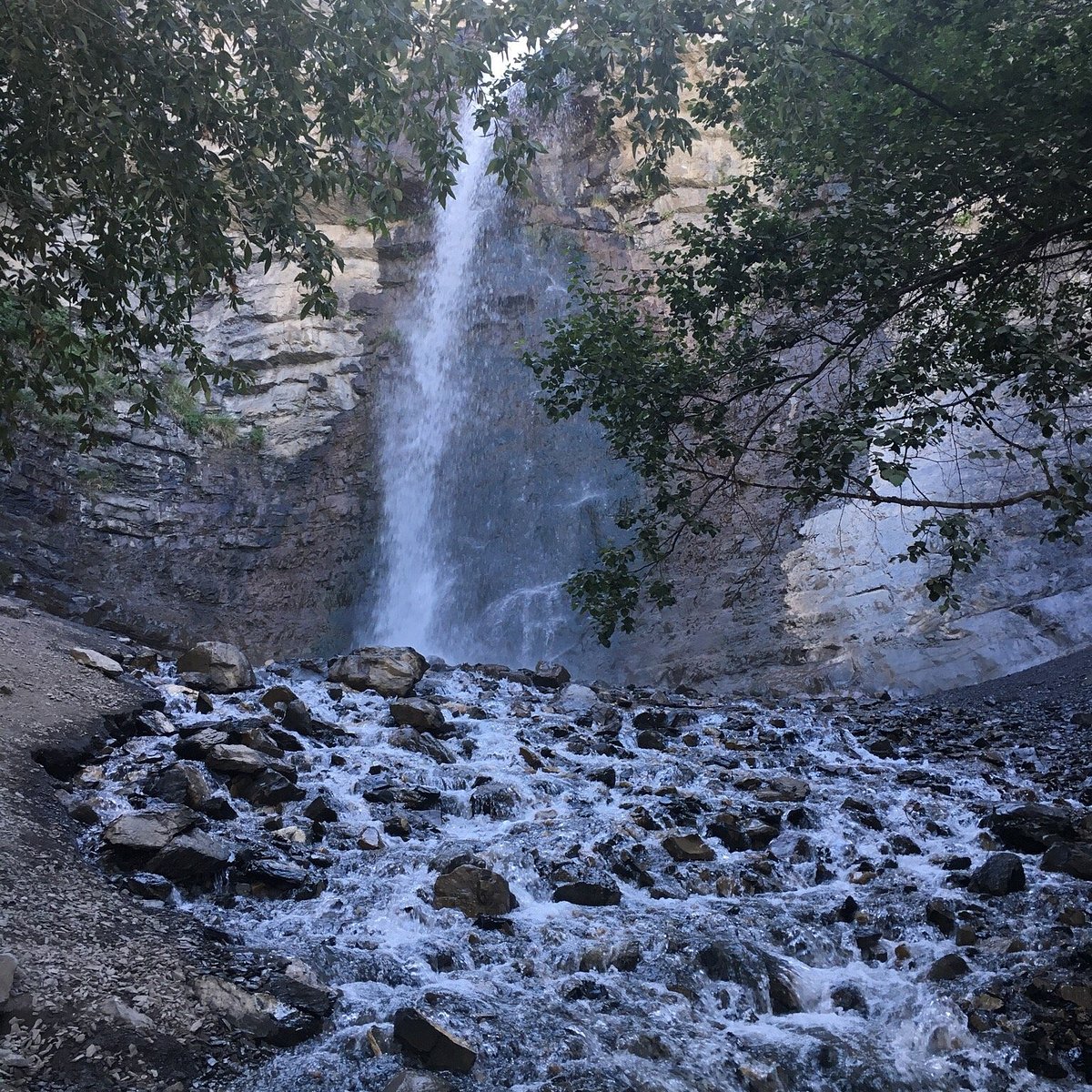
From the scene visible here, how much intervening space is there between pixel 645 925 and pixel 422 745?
A: 334 centimetres

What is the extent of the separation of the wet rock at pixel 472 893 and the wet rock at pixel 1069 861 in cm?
328

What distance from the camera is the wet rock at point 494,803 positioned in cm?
682

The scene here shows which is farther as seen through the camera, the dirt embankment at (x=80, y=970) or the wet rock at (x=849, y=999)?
the wet rock at (x=849, y=999)

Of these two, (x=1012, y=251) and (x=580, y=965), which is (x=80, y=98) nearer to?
(x=580, y=965)

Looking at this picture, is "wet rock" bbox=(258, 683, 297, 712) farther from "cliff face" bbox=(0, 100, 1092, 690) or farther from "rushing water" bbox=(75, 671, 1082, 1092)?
"cliff face" bbox=(0, 100, 1092, 690)

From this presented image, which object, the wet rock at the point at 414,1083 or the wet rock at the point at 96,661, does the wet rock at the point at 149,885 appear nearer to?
the wet rock at the point at 414,1083

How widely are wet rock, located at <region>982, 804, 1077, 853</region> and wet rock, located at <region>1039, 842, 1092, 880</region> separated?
0.22m

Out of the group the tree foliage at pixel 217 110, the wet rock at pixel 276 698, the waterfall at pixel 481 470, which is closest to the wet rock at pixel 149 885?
the tree foliage at pixel 217 110

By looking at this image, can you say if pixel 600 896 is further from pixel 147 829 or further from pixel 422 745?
pixel 422 745

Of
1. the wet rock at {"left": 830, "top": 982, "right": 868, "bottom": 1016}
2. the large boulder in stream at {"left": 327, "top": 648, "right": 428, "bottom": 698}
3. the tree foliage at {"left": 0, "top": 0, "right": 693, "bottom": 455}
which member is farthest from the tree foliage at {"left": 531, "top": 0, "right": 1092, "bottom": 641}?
the large boulder in stream at {"left": 327, "top": 648, "right": 428, "bottom": 698}

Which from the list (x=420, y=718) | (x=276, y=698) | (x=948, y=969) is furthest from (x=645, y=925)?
(x=276, y=698)

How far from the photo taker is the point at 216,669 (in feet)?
32.1

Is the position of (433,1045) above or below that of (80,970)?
below

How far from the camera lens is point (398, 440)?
19.7m
